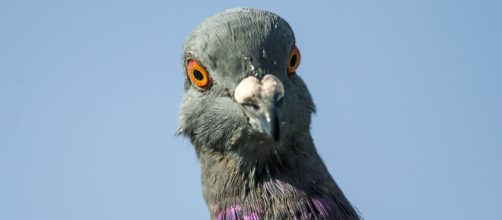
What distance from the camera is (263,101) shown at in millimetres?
8492

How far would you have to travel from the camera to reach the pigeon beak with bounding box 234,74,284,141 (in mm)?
8398

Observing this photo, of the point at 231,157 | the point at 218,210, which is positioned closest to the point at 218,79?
the point at 231,157

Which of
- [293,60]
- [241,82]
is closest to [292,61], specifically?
[293,60]

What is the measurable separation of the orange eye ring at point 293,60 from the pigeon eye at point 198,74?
96cm

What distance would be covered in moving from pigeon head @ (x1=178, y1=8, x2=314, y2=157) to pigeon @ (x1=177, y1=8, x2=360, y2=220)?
0.01 meters

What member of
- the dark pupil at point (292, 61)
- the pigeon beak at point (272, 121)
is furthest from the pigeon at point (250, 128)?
the pigeon beak at point (272, 121)

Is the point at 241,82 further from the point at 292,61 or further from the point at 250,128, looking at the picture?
the point at 292,61

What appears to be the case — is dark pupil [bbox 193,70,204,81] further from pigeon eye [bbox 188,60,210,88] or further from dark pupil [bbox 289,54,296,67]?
dark pupil [bbox 289,54,296,67]

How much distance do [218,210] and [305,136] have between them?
1327 millimetres

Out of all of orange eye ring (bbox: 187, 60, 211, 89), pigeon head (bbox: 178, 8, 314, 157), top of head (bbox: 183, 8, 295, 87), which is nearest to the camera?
pigeon head (bbox: 178, 8, 314, 157)

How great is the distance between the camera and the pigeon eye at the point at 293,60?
9656mm

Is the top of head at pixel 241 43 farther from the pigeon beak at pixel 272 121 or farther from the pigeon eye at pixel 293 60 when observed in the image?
the pigeon beak at pixel 272 121

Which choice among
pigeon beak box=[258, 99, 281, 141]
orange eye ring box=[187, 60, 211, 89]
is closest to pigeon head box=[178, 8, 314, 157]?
orange eye ring box=[187, 60, 211, 89]

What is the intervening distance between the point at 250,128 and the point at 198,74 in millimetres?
1063
